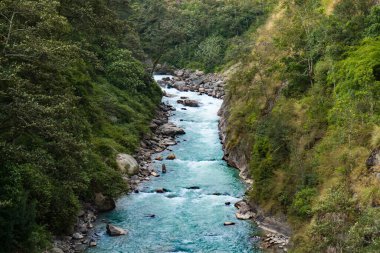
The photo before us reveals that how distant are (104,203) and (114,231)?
13.9 feet

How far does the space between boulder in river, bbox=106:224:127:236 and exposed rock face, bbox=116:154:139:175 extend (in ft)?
32.3

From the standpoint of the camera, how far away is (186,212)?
31500 millimetres

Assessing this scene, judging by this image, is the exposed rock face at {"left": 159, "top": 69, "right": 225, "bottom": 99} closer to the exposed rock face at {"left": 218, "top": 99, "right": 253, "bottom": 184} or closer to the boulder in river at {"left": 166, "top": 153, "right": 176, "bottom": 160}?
the exposed rock face at {"left": 218, "top": 99, "right": 253, "bottom": 184}

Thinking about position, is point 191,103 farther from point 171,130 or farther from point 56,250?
point 56,250

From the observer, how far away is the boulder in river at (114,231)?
91.2 ft

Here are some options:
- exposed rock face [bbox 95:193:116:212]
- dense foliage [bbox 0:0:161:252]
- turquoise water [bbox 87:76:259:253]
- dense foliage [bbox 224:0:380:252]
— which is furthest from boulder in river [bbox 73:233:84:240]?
dense foliage [bbox 224:0:380:252]

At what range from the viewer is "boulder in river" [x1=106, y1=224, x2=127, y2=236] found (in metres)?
27.8

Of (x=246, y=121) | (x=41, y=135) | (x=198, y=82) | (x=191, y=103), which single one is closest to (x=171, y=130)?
(x=246, y=121)

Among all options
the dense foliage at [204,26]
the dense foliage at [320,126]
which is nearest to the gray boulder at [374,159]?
the dense foliage at [320,126]

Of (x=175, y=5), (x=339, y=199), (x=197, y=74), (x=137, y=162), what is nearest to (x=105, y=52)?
(x=137, y=162)

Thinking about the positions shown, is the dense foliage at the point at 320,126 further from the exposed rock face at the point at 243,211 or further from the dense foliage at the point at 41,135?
the dense foliage at the point at 41,135

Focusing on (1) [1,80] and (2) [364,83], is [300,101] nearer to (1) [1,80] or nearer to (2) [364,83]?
(2) [364,83]

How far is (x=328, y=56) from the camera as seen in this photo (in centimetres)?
3219

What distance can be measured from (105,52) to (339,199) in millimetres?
41222
